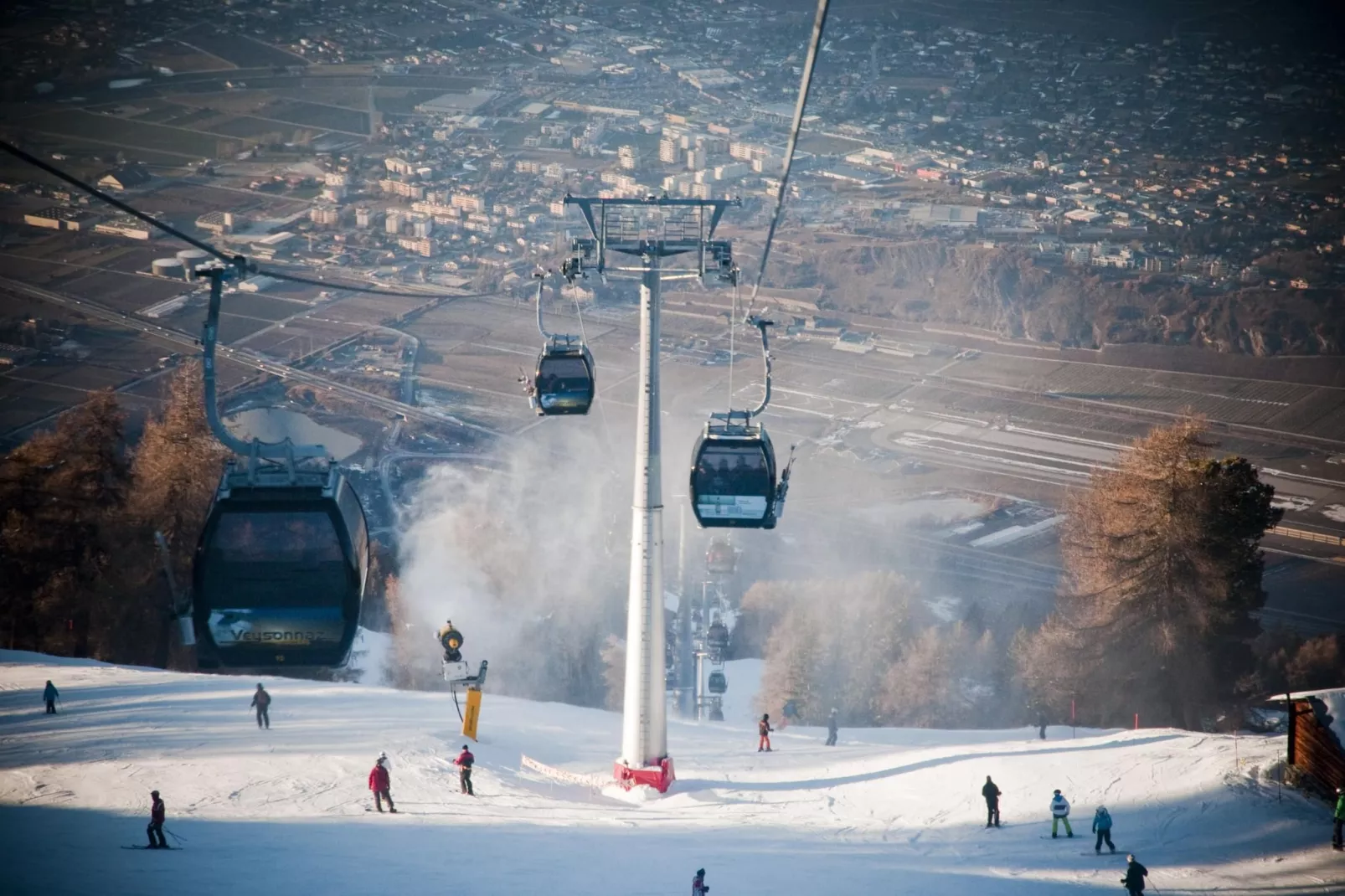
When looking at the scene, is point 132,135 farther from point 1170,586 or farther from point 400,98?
point 1170,586

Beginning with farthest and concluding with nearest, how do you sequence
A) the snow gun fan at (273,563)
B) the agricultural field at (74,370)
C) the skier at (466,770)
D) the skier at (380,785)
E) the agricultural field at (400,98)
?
the agricultural field at (400,98) < the agricultural field at (74,370) < the skier at (466,770) < the skier at (380,785) < the snow gun fan at (273,563)

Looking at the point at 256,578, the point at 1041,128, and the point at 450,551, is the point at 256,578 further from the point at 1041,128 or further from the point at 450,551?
the point at 1041,128

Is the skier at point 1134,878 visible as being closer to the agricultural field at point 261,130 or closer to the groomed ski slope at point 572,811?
the groomed ski slope at point 572,811

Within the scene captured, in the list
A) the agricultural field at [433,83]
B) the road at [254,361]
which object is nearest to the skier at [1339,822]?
the road at [254,361]

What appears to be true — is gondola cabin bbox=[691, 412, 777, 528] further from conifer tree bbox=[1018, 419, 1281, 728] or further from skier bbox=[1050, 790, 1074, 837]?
conifer tree bbox=[1018, 419, 1281, 728]

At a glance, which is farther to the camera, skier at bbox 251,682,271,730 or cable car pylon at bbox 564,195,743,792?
skier at bbox 251,682,271,730

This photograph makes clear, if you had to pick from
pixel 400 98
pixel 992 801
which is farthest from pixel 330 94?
pixel 992 801

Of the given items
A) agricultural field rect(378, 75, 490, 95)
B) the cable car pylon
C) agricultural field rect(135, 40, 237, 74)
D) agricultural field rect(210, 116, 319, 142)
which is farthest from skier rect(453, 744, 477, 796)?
agricultural field rect(135, 40, 237, 74)

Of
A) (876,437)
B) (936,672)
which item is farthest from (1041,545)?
(936,672)
